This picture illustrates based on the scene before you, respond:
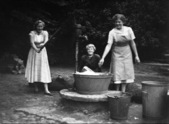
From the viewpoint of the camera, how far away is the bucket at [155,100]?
5660mm

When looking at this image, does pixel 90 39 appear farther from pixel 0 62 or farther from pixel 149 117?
pixel 149 117

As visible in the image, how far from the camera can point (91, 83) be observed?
6273 mm

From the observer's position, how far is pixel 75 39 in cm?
680

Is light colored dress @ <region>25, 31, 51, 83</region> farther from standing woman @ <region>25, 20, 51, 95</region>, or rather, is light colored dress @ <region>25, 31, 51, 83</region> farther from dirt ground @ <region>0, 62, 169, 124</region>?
dirt ground @ <region>0, 62, 169, 124</region>

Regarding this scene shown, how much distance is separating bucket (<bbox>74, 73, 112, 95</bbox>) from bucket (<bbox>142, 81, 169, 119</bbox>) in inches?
36.0

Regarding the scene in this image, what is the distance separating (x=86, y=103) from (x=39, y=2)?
24.1ft

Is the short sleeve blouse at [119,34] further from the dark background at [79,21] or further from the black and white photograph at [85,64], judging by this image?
the dark background at [79,21]

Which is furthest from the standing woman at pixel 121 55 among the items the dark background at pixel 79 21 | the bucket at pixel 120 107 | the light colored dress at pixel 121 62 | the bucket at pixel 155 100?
the dark background at pixel 79 21

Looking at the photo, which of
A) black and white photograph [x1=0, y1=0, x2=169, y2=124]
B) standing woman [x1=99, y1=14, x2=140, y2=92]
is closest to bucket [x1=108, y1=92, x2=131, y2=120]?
black and white photograph [x1=0, y1=0, x2=169, y2=124]

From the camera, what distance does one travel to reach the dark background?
40.1 feet

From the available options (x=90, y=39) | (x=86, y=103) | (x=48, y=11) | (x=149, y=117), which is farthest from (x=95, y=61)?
(x=48, y=11)

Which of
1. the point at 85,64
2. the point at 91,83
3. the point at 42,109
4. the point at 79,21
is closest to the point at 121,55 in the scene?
the point at 85,64

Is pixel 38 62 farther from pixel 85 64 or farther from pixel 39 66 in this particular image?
pixel 85 64

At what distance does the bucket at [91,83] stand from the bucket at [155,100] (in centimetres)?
91
